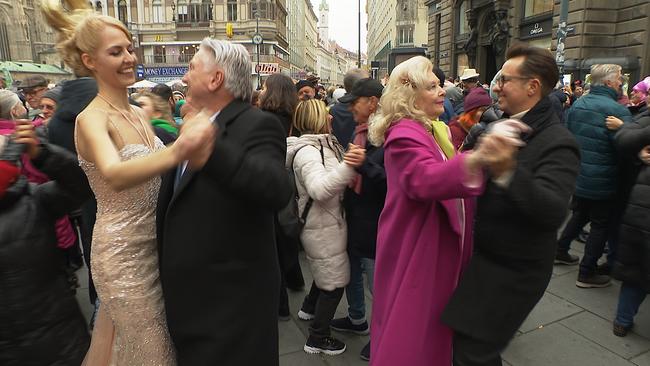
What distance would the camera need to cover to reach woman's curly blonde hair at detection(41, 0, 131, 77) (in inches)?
74.2

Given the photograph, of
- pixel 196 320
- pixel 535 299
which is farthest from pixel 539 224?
pixel 196 320

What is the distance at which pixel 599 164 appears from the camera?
4.51m

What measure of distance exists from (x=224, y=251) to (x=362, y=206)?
1.68 m

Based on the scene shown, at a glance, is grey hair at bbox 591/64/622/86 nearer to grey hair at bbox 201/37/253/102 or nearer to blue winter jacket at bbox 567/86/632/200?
blue winter jacket at bbox 567/86/632/200

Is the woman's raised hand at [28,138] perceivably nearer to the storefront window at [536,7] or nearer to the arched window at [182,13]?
the storefront window at [536,7]

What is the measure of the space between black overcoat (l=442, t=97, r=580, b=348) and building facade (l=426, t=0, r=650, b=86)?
541 inches

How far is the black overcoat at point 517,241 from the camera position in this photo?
1.86 metres

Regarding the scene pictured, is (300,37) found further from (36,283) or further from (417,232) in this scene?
(36,283)

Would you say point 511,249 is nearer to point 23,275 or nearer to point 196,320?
point 196,320

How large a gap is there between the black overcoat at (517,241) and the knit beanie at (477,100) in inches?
110

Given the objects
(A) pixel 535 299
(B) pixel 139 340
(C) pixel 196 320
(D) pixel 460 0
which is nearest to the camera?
(C) pixel 196 320

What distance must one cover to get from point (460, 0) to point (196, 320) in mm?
26578

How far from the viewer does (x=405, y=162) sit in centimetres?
212

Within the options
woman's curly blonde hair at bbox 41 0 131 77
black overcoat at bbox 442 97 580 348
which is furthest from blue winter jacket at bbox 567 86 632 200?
woman's curly blonde hair at bbox 41 0 131 77
